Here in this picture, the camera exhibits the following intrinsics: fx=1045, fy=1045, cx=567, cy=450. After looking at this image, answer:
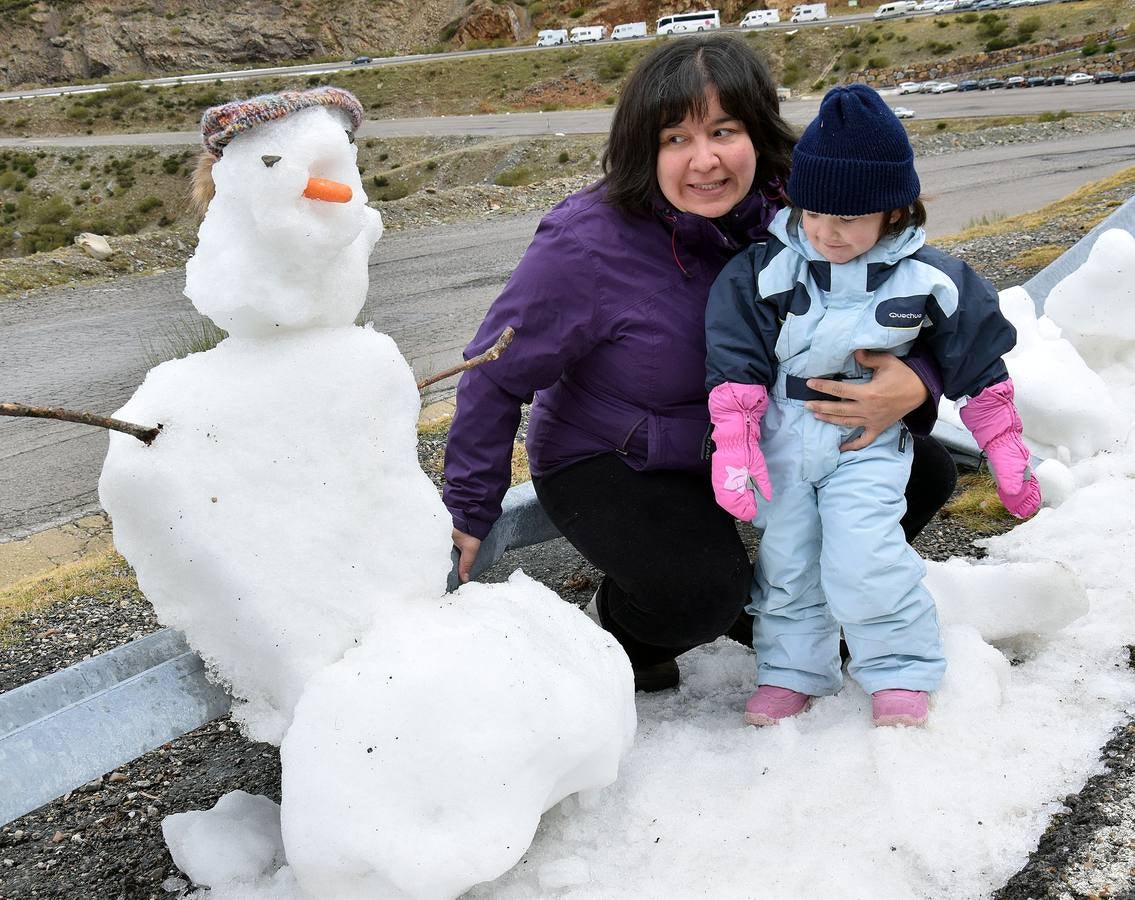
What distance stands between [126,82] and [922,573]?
156ft

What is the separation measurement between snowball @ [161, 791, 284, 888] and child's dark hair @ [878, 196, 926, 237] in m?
1.67

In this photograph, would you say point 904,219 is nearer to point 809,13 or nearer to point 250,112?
point 250,112

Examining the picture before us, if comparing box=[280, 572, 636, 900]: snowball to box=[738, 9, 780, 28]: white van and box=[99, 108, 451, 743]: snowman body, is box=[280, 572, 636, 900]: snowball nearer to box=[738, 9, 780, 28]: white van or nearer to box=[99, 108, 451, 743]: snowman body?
box=[99, 108, 451, 743]: snowman body

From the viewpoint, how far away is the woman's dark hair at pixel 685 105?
221 centimetres

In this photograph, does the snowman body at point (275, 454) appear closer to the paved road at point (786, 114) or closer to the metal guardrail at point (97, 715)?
the metal guardrail at point (97, 715)

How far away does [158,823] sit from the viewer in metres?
2.04

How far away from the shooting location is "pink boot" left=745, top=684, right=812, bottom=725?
2.12m

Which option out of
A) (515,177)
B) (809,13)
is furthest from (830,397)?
(809,13)

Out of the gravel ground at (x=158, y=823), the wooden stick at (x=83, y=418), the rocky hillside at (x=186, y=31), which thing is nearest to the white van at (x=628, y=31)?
the rocky hillside at (x=186, y=31)

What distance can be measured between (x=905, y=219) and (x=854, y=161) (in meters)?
0.20

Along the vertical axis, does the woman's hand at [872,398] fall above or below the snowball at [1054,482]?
above

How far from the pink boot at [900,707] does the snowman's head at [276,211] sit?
4.21ft

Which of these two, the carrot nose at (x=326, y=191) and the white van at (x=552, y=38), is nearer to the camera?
the carrot nose at (x=326, y=191)

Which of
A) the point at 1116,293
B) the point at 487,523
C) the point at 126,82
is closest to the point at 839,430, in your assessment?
the point at 487,523
